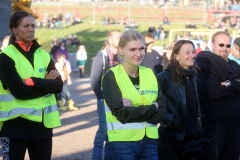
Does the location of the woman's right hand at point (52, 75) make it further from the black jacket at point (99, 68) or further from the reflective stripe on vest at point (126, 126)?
the black jacket at point (99, 68)

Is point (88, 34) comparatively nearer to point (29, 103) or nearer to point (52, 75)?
point (52, 75)

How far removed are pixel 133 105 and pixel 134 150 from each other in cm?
38

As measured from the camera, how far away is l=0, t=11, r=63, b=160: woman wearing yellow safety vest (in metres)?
5.23

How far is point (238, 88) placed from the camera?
6688 mm

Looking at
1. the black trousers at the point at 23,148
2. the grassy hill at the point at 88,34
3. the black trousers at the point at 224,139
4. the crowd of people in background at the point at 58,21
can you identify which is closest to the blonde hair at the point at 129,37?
the black trousers at the point at 23,148

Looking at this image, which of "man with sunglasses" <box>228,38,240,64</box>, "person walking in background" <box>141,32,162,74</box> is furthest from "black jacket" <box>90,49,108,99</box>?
"person walking in background" <box>141,32,162,74</box>

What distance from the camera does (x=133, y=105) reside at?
4.97 metres

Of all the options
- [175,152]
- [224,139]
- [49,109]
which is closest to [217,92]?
[224,139]

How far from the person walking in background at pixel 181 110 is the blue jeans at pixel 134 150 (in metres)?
0.70

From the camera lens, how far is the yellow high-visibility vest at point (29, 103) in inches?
207

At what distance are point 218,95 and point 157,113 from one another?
73.5 inches

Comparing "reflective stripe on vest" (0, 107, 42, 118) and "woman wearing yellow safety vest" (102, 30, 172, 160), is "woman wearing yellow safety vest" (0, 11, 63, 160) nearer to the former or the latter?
"reflective stripe on vest" (0, 107, 42, 118)

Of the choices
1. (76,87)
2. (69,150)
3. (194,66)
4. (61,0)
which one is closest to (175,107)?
(194,66)

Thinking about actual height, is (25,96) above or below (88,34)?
above
